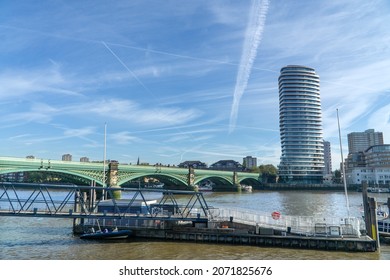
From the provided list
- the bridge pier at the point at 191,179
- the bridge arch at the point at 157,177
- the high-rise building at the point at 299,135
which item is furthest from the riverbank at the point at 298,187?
the bridge arch at the point at 157,177

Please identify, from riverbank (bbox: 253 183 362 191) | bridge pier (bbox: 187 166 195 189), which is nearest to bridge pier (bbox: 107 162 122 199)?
bridge pier (bbox: 187 166 195 189)

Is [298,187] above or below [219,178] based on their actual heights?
below

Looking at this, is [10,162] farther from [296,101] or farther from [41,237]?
[296,101]

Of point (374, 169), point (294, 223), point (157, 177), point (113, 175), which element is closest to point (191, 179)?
point (157, 177)

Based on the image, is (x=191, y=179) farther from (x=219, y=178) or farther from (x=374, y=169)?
(x=374, y=169)

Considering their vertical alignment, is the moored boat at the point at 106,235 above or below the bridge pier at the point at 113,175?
below

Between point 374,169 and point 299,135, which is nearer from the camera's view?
point 374,169

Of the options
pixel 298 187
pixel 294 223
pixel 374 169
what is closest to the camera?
pixel 294 223

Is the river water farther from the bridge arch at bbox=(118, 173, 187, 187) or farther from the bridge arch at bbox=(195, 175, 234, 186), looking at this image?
the bridge arch at bbox=(195, 175, 234, 186)

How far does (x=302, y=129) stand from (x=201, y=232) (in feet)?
567

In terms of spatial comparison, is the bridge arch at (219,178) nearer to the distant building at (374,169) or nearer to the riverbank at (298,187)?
the riverbank at (298,187)

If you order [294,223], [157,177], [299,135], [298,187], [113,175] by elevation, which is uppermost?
[299,135]

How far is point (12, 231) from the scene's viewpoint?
116 feet

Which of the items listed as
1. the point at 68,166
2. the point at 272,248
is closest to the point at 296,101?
the point at 68,166
